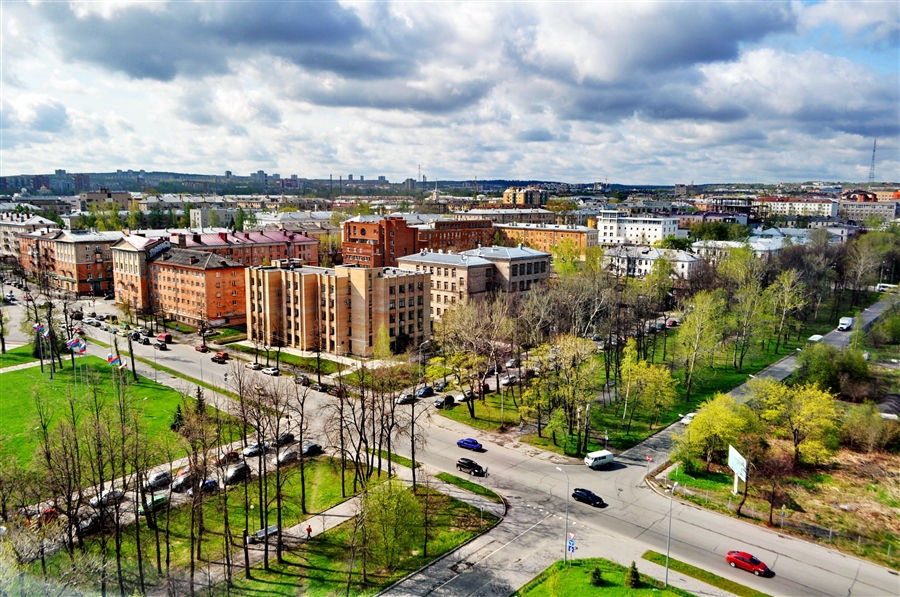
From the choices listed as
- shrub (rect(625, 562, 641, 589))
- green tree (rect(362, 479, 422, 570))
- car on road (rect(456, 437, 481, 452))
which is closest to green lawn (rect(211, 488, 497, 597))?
green tree (rect(362, 479, 422, 570))

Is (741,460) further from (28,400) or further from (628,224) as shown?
(628,224)

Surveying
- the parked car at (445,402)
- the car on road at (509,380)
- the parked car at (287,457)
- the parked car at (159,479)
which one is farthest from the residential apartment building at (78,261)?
the parked car at (287,457)

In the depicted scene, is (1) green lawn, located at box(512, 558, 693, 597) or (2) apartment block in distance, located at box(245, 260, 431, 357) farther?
(2) apartment block in distance, located at box(245, 260, 431, 357)

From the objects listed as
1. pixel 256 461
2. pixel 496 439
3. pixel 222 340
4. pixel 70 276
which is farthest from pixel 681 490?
pixel 70 276

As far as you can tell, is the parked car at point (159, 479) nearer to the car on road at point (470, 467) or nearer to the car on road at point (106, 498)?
the car on road at point (106, 498)

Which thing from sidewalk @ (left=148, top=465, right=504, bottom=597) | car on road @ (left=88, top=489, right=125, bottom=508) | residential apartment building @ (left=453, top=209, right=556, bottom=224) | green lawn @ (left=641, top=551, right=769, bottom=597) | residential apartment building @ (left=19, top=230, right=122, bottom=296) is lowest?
sidewalk @ (left=148, top=465, right=504, bottom=597)

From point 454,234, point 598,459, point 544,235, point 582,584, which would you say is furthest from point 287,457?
point 544,235

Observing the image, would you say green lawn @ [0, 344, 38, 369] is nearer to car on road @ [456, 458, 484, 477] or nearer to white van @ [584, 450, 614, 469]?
car on road @ [456, 458, 484, 477]
